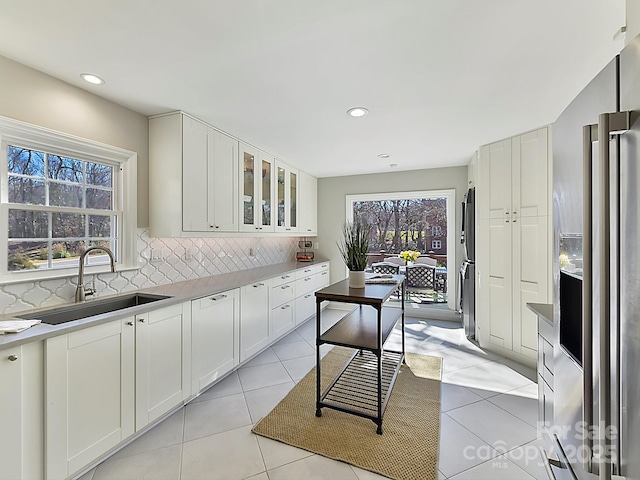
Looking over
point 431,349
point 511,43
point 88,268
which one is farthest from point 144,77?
point 431,349

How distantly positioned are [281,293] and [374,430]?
1983mm

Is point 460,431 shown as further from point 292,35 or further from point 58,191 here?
point 58,191

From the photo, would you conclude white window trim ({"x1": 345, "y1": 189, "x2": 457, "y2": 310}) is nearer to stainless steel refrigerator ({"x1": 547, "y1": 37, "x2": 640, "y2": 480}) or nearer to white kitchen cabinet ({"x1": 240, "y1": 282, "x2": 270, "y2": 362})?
white kitchen cabinet ({"x1": 240, "y1": 282, "x2": 270, "y2": 362})

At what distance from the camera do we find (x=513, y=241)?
3201 millimetres

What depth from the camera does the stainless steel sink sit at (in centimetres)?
186

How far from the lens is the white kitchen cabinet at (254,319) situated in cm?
296

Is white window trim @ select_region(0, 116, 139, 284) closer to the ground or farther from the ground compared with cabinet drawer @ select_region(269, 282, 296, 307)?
farther from the ground

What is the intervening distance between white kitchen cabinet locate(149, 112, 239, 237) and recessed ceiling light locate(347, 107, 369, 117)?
140 cm

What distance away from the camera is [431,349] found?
354cm

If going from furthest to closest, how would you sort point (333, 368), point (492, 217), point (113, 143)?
point (492, 217)
point (333, 368)
point (113, 143)

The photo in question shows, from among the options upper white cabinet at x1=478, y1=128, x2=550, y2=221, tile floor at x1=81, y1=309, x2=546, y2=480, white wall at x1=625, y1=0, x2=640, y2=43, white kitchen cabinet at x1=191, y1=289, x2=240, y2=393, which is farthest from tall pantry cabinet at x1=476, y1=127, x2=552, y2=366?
white kitchen cabinet at x1=191, y1=289, x2=240, y2=393

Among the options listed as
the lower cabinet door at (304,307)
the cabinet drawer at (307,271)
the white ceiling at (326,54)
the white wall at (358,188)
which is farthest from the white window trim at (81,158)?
the white wall at (358,188)

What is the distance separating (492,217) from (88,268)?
13.1 ft

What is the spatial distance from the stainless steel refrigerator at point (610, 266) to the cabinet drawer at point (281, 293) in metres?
2.93
